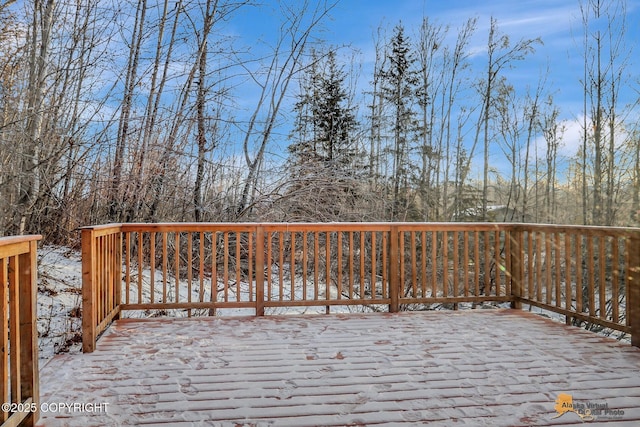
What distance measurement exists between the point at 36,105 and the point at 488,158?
26.4 ft

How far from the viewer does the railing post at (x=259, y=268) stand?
13.5 feet

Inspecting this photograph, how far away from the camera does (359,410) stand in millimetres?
2049

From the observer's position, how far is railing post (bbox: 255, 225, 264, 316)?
413 centimetres

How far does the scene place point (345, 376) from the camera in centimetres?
250

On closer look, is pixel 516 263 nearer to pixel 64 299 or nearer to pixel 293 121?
pixel 293 121

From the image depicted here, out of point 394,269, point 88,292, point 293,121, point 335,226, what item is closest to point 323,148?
point 293,121

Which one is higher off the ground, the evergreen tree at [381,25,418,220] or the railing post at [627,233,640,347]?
the evergreen tree at [381,25,418,220]

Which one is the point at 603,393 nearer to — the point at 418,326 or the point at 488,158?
the point at 418,326

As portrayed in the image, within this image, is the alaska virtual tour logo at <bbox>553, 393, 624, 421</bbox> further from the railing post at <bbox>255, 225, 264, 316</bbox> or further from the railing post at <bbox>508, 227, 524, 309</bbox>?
the railing post at <bbox>255, 225, 264, 316</bbox>

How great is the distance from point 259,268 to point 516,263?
280cm

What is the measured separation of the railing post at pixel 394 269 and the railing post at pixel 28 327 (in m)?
3.17

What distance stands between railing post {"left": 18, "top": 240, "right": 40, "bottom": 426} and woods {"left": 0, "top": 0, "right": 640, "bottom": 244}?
2229 millimetres

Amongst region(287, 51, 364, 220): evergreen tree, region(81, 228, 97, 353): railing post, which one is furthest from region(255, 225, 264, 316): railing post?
region(287, 51, 364, 220): evergreen tree

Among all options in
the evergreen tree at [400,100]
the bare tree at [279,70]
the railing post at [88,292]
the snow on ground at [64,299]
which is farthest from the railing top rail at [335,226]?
the evergreen tree at [400,100]
